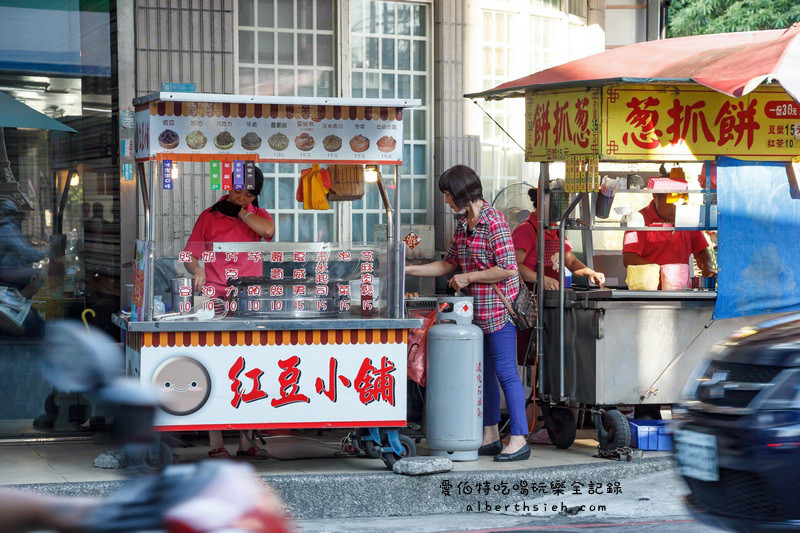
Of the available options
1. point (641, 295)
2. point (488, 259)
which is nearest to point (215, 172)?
point (488, 259)

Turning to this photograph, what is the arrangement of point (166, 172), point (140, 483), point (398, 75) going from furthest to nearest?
point (398, 75) < point (166, 172) < point (140, 483)

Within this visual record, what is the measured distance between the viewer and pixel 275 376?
7285 millimetres

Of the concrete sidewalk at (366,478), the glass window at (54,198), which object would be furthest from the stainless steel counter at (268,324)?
the glass window at (54,198)

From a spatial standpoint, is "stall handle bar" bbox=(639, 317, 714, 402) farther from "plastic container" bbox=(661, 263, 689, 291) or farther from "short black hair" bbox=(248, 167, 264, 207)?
"short black hair" bbox=(248, 167, 264, 207)

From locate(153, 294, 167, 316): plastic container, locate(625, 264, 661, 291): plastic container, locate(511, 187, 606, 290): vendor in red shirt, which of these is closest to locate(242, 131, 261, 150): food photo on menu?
locate(153, 294, 167, 316): plastic container

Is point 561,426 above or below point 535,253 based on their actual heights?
below

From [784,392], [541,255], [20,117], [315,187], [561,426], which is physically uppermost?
[20,117]

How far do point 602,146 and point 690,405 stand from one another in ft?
10.4

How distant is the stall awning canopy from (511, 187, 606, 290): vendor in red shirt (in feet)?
3.25

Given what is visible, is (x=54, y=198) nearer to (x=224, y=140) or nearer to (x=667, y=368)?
(x=224, y=140)

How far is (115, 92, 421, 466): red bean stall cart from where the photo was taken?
7.15 metres

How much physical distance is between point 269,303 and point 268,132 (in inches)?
42.1

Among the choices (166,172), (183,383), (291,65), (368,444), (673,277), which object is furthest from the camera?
(291,65)

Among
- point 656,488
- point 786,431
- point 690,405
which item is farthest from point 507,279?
point 786,431
